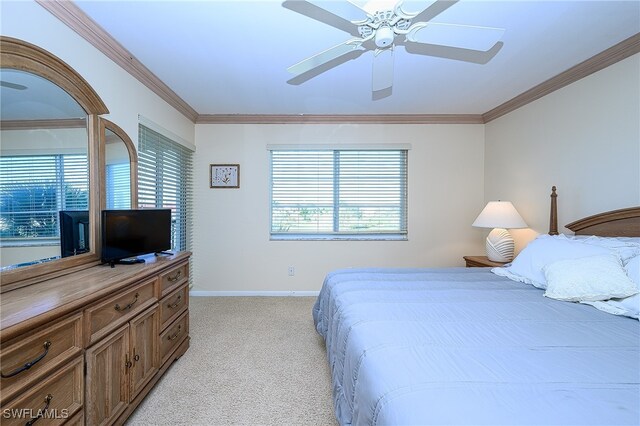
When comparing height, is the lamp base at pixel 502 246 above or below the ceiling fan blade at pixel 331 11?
below

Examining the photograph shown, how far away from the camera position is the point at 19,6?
1.48 m

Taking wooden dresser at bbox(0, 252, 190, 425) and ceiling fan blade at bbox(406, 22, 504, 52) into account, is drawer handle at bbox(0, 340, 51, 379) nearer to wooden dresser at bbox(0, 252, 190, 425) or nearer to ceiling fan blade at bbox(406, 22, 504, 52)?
wooden dresser at bbox(0, 252, 190, 425)

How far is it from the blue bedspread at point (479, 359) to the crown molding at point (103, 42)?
2527mm

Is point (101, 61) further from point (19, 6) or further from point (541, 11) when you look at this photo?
point (541, 11)

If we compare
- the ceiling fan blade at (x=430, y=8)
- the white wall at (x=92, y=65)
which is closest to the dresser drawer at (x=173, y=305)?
the white wall at (x=92, y=65)

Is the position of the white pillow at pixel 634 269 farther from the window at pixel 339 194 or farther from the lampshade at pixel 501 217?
the window at pixel 339 194

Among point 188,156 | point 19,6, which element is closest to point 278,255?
point 188,156

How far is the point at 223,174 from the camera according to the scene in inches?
153

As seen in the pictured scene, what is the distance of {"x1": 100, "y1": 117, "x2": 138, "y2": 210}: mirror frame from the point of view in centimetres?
203

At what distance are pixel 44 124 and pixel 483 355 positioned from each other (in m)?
2.57

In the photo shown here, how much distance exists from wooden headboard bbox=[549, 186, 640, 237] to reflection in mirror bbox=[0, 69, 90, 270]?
3.90 m

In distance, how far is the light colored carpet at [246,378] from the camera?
5.62 feet

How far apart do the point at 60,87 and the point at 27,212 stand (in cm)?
80

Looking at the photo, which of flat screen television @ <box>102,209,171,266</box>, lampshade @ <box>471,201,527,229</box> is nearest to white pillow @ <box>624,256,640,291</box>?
lampshade @ <box>471,201,527,229</box>
